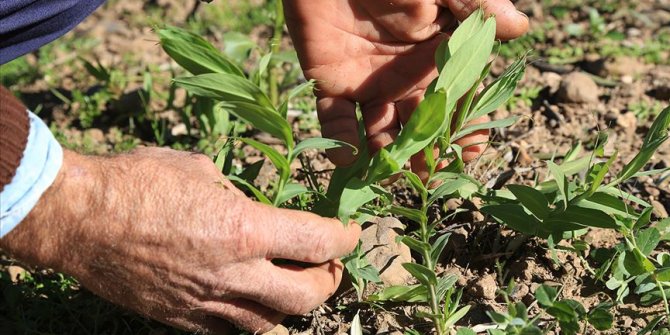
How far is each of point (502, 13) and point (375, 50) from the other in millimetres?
377

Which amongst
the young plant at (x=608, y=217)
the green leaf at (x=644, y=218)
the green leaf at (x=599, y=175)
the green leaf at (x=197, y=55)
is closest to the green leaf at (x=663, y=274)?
the young plant at (x=608, y=217)

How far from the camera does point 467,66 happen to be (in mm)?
1900

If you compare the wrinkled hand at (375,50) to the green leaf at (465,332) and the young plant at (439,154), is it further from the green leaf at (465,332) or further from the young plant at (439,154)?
the green leaf at (465,332)

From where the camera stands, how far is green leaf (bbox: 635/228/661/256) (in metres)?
1.87

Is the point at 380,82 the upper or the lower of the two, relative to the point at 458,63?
lower

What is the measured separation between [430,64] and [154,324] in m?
0.99

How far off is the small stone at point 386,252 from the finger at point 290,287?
206mm

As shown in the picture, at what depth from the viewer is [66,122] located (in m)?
3.08

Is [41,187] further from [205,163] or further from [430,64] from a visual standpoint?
[430,64]

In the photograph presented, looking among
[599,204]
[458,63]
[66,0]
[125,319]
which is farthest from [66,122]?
[599,204]

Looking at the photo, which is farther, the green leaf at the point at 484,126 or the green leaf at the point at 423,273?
the green leaf at the point at 484,126

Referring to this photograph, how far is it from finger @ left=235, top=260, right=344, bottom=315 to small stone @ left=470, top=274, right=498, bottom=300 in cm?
37

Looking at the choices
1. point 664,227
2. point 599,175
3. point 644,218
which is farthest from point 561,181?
point 664,227

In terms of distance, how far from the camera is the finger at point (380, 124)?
2180mm
